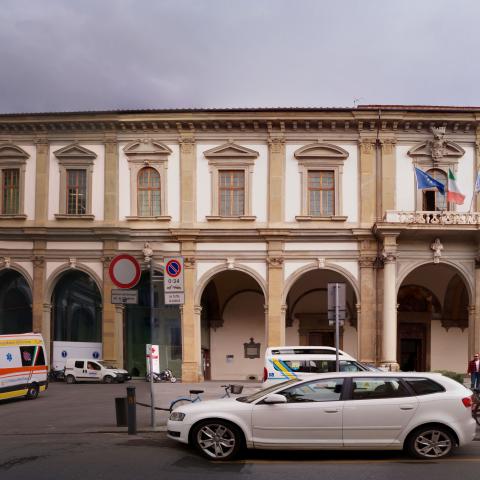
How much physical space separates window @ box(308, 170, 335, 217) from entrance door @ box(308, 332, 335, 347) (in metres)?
6.13

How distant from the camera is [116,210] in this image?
97.5ft

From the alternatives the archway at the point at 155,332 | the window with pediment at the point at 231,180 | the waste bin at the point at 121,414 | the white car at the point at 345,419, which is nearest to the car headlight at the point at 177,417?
the white car at the point at 345,419

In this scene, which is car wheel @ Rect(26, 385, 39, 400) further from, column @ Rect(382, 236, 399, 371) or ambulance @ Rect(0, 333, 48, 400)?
column @ Rect(382, 236, 399, 371)

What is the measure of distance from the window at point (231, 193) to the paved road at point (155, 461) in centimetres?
1528

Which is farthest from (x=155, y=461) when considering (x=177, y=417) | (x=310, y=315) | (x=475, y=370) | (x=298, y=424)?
(x=310, y=315)

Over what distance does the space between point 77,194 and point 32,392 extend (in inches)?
401

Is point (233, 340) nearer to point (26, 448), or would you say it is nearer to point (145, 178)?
point (145, 178)

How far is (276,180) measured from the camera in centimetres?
A: 2917

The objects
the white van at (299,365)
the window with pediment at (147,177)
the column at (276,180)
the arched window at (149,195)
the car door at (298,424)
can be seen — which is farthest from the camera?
the arched window at (149,195)

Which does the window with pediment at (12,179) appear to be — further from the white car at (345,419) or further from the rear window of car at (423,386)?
the rear window of car at (423,386)

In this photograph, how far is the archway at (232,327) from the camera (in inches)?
1259

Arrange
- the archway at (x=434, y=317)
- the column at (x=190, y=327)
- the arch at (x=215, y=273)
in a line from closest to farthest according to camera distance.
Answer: the column at (x=190, y=327), the arch at (x=215, y=273), the archway at (x=434, y=317)

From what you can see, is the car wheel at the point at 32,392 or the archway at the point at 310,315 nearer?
the car wheel at the point at 32,392

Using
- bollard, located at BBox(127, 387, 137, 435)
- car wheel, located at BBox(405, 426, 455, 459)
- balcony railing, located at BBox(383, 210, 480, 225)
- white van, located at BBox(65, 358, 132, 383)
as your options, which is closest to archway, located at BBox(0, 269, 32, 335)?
white van, located at BBox(65, 358, 132, 383)
